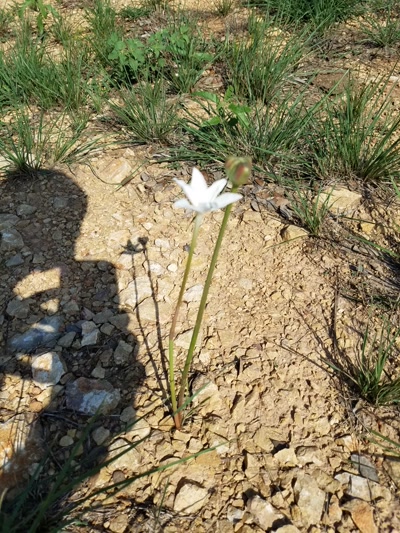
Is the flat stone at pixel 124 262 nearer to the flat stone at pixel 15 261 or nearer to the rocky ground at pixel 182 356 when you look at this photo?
the rocky ground at pixel 182 356

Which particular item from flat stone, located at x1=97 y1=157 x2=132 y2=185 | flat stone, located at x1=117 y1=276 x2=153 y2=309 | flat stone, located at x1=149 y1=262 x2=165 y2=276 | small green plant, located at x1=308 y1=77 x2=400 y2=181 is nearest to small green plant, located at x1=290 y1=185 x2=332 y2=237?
small green plant, located at x1=308 y1=77 x2=400 y2=181

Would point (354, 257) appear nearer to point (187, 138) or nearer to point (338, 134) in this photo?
point (338, 134)

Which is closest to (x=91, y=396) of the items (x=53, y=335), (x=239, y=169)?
(x=53, y=335)

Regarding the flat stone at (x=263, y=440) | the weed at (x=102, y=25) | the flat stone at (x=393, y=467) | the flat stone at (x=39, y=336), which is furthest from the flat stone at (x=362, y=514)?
the weed at (x=102, y=25)

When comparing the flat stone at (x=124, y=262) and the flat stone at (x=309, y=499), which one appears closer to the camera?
the flat stone at (x=309, y=499)

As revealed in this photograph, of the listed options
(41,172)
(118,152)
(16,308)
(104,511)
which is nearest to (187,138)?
(118,152)
